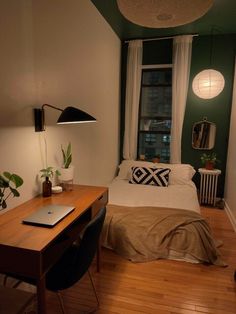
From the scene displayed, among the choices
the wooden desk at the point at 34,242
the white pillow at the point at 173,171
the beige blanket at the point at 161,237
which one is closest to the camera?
the wooden desk at the point at 34,242

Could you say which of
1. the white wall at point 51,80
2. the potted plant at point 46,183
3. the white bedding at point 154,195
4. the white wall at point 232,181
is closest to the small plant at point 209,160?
the white wall at point 232,181

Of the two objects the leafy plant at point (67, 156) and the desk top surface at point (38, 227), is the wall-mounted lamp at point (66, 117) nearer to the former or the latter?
the leafy plant at point (67, 156)

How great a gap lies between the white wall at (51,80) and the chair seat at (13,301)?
647mm

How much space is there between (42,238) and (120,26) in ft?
10.5

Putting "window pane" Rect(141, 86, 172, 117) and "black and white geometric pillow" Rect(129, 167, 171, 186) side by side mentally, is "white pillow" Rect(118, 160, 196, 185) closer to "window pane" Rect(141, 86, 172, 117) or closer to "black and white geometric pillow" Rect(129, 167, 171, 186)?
"black and white geometric pillow" Rect(129, 167, 171, 186)

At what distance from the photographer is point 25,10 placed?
1647 mm

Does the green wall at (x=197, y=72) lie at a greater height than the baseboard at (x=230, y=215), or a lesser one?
greater

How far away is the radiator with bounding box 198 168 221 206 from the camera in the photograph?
372 cm

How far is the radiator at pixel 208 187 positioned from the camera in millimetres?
3721

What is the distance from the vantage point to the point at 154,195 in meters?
3.00

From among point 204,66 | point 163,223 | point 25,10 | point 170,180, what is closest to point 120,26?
point 204,66

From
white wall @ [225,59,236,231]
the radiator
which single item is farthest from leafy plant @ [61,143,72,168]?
the radiator

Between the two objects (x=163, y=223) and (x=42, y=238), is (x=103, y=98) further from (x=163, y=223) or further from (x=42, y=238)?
(x=42, y=238)

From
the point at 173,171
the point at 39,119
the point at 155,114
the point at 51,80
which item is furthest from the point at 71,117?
the point at 155,114
